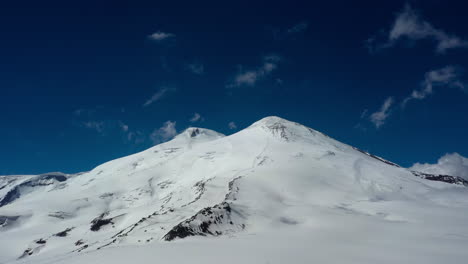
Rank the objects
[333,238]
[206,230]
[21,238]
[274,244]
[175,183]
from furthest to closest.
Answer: [175,183], [21,238], [206,230], [333,238], [274,244]

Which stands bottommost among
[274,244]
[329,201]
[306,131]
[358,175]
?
[274,244]

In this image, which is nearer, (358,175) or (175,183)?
(358,175)

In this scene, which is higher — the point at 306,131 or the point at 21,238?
the point at 306,131

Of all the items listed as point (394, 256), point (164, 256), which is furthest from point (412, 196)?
point (164, 256)

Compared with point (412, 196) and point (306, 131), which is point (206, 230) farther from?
point (306, 131)

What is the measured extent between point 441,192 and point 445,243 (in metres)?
66.5

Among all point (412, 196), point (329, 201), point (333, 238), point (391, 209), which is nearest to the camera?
point (333, 238)

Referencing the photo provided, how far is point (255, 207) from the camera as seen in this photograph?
65.9 meters

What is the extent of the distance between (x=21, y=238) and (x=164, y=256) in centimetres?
11728

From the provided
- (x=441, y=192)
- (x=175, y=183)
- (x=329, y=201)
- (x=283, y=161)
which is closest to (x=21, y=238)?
(x=175, y=183)

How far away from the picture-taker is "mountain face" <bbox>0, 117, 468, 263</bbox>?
42.2 m

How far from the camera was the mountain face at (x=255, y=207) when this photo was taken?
4216 centimetres

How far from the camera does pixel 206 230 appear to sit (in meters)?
49.6

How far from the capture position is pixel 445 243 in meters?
38.5
